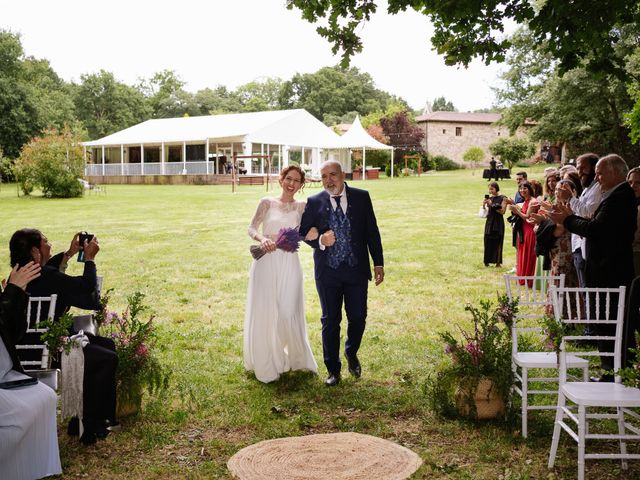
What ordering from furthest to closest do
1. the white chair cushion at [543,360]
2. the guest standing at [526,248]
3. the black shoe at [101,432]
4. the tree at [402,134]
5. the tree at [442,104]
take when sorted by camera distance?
the tree at [442,104], the tree at [402,134], the guest standing at [526,248], the black shoe at [101,432], the white chair cushion at [543,360]

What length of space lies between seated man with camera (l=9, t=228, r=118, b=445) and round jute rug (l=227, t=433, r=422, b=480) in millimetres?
1039

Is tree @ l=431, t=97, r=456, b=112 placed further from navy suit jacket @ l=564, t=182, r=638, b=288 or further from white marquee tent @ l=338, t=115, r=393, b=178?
navy suit jacket @ l=564, t=182, r=638, b=288

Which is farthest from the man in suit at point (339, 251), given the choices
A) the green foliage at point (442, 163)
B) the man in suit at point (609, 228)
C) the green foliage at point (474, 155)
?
the green foliage at point (474, 155)

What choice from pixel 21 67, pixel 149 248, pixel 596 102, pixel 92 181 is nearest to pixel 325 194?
pixel 149 248

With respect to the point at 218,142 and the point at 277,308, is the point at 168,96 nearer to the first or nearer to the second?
the point at 218,142

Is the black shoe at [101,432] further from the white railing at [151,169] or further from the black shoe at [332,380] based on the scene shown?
the white railing at [151,169]

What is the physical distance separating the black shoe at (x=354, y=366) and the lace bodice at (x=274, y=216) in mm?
1387

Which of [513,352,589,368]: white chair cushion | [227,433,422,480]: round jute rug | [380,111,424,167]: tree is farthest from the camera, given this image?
[380,111,424,167]: tree

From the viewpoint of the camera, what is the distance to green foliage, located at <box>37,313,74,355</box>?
438cm

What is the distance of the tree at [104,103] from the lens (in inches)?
2781

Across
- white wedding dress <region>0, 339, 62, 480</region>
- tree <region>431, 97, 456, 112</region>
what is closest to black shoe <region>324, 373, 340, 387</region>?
white wedding dress <region>0, 339, 62, 480</region>

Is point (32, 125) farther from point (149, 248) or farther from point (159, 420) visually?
point (159, 420)

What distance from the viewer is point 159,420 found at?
5258 mm

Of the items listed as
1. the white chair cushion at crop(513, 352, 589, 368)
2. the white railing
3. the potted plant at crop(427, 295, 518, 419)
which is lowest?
the potted plant at crop(427, 295, 518, 419)
